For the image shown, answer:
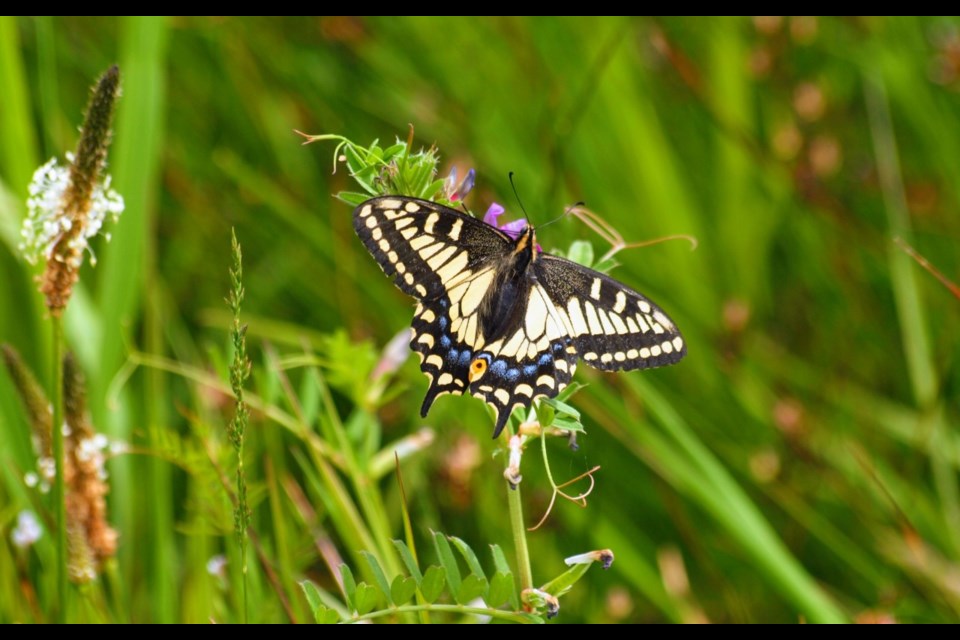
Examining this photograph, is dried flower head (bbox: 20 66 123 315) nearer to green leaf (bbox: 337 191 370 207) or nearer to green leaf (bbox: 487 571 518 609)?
green leaf (bbox: 337 191 370 207)

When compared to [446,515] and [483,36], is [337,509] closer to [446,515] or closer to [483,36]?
[446,515]

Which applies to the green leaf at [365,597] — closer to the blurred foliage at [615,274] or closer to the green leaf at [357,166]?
the green leaf at [357,166]

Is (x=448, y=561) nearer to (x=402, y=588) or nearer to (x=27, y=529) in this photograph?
(x=402, y=588)

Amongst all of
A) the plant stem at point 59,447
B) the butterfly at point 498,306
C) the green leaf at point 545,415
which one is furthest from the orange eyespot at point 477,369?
the plant stem at point 59,447

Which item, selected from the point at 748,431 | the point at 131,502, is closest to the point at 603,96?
the point at 748,431

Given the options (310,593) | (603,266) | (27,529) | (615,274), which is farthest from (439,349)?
(615,274)
